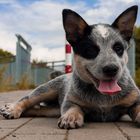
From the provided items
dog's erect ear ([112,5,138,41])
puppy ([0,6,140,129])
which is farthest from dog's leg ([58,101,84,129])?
dog's erect ear ([112,5,138,41])

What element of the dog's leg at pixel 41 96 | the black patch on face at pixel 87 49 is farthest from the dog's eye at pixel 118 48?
the dog's leg at pixel 41 96

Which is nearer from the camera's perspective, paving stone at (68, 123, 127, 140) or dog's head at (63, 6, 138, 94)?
paving stone at (68, 123, 127, 140)

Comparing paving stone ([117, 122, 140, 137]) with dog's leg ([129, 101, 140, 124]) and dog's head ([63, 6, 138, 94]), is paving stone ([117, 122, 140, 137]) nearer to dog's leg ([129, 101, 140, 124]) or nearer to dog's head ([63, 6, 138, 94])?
dog's leg ([129, 101, 140, 124])

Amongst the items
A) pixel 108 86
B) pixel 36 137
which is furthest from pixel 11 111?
pixel 36 137

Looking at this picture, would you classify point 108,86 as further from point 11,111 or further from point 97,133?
point 11,111

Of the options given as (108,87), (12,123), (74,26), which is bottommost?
(12,123)

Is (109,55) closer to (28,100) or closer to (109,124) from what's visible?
(109,124)

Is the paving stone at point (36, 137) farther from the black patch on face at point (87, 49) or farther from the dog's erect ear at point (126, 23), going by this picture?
the dog's erect ear at point (126, 23)
